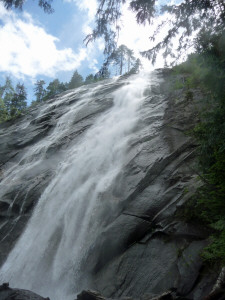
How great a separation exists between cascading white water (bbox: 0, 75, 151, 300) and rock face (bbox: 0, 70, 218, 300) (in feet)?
0.93

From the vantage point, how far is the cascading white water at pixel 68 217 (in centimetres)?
724

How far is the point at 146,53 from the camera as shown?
7367 millimetres

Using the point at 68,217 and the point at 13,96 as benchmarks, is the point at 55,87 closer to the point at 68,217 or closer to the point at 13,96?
the point at 13,96

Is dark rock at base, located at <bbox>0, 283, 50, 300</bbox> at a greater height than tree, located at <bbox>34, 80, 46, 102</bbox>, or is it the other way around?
tree, located at <bbox>34, 80, 46, 102</bbox>

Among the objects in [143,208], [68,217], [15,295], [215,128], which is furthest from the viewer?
[68,217]

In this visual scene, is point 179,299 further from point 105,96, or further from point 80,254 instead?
point 105,96

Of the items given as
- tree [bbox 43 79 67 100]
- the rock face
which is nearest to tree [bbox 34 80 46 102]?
tree [bbox 43 79 67 100]

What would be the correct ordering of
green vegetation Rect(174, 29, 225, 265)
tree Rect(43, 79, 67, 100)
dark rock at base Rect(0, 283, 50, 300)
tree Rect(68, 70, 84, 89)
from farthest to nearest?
tree Rect(43, 79, 67, 100)
tree Rect(68, 70, 84, 89)
dark rock at base Rect(0, 283, 50, 300)
green vegetation Rect(174, 29, 225, 265)

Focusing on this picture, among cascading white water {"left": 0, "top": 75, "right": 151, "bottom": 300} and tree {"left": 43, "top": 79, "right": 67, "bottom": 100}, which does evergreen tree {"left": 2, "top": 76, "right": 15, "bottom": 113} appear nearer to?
tree {"left": 43, "top": 79, "right": 67, "bottom": 100}

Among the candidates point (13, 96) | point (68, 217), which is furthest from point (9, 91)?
point (68, 217)

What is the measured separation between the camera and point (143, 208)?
24.3 ft

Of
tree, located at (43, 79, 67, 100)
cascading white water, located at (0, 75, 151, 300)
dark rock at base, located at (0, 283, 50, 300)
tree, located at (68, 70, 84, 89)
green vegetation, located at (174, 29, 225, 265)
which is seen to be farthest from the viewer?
tree, located at (43, 79, 67, 100)

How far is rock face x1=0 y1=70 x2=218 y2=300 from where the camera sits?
587 cm

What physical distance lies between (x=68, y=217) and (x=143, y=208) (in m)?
2.79
